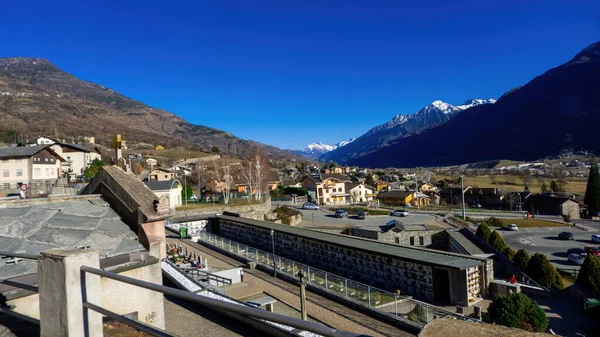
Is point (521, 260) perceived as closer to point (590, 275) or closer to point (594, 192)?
point (590, 275)

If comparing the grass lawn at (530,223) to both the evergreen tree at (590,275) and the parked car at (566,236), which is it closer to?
the parked car at (566,236)

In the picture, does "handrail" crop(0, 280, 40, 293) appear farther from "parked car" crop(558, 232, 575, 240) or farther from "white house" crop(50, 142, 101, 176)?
"white house" crop(50, 142, 101, 176)

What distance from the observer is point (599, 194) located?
60906mm

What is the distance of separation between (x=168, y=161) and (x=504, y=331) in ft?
Result: 335

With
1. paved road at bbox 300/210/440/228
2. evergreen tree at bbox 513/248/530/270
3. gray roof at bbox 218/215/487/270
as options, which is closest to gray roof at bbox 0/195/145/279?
gray roof at bbox 218/215/487/270

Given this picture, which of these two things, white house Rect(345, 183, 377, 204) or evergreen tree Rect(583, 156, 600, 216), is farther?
white house Rect(345, 183, 377, 204)

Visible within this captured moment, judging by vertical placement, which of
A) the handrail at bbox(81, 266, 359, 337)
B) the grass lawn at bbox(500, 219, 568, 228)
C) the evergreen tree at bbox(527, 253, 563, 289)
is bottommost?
the grass lawn at bbox(500, 219, 568, 228)

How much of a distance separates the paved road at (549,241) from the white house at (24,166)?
2075 inches

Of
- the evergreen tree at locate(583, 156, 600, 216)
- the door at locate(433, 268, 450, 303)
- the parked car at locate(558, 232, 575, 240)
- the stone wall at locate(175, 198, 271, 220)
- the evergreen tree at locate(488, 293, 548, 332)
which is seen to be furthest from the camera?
the evergreen tree at locate(583, 156, 600, 216)

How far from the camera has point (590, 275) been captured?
20812mm

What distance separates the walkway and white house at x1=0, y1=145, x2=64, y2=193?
1475 inches

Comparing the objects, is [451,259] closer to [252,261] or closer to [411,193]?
[252,261]

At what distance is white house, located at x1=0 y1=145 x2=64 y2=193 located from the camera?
43094 millimetres

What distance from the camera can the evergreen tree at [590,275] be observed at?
20.4m
